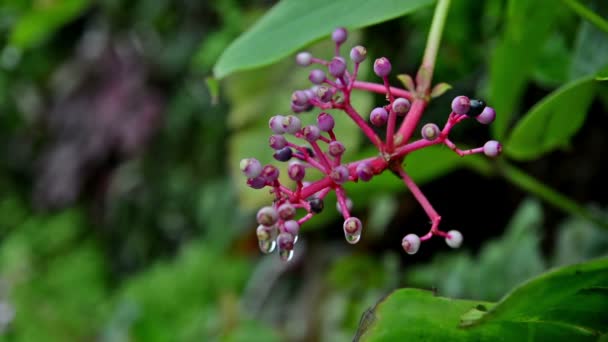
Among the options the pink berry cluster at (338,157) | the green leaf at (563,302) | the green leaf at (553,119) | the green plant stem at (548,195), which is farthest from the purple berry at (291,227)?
the green plant stem at (548,195)

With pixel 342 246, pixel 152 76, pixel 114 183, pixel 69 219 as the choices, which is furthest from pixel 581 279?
pixel 69 219

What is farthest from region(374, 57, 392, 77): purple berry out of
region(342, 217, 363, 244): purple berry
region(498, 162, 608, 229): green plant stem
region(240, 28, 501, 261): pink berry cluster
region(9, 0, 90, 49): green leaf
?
region(9, 0, 90, 49): green leaf

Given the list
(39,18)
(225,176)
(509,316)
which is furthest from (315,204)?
(225,176)

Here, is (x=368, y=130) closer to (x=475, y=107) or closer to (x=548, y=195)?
(x=475, y=107)

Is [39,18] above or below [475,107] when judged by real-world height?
above

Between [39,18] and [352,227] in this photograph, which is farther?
[39,18]

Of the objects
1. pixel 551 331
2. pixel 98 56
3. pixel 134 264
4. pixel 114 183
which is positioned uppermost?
pixel 98 56

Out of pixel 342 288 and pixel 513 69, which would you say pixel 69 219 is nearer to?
pixel 342 288
